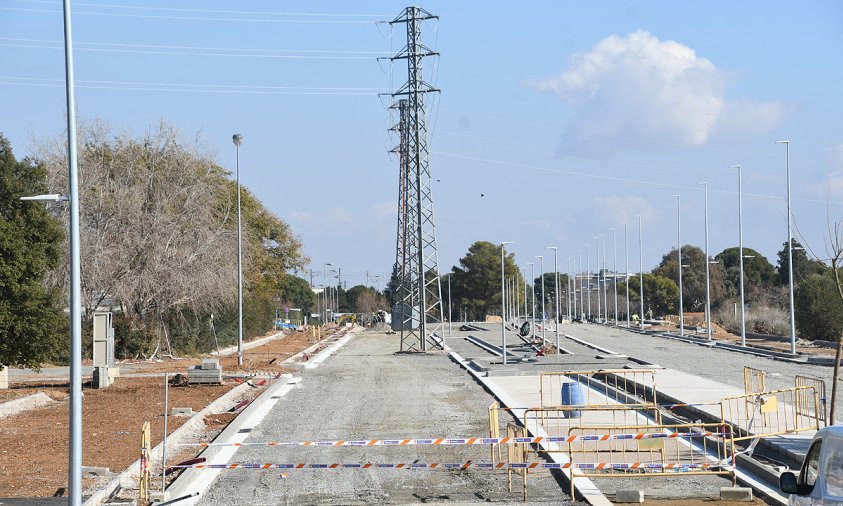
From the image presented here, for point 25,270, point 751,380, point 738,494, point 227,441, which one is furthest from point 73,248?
point 751,380

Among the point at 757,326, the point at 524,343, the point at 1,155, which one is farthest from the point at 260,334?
the point at 1,155

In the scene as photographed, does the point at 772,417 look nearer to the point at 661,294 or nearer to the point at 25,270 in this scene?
the point at 25,270

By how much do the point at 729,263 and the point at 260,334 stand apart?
80.7 metres

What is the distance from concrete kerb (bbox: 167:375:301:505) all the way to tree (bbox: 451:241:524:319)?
98.0 metres

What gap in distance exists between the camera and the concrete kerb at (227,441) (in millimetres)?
14945

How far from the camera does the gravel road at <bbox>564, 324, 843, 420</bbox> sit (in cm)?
3488

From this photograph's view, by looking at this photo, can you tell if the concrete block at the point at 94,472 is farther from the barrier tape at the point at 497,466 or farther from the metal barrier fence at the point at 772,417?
the metal barrier fence at the point at 772,417

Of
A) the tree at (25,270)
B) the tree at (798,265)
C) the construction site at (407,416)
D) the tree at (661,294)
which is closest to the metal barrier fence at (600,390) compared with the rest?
the construction site at (407,416)

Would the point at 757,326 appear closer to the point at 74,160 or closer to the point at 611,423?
the point at 611,423

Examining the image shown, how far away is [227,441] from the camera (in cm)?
Answer: 2066

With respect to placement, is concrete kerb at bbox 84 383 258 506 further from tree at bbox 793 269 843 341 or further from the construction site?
tree at bbox 793 269 843 341

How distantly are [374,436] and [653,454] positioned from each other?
609 centimetres

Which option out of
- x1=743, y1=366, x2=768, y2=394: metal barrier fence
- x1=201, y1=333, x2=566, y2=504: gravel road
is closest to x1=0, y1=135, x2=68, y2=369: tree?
x1=201, y1=333, x2=566, y2=504: gravel road

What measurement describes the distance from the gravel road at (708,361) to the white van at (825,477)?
52.1 feet
